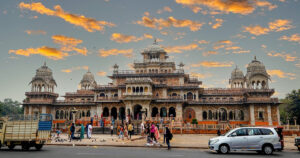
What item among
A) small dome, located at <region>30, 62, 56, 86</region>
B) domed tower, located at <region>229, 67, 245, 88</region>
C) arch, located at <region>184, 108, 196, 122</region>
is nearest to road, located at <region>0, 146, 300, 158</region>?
arch, located at <region>184, 108, 196, 122</region>

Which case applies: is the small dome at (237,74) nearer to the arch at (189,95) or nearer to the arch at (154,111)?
the arch at (189,95)

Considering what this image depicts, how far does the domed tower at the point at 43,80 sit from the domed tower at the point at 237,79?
4735 centimetres

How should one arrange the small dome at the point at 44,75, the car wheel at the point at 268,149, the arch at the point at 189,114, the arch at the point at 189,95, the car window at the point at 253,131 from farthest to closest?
1. the small dome at the point at 44,75
2. the arch at the point at 189,95
3. the arch at the point at 189,114
4. the car window at the point at 253,131
5. the car wheel at the point at 268,149

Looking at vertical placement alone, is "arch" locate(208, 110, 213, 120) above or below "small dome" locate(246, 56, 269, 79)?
below

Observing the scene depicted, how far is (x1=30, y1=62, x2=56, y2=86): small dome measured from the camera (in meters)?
55.0

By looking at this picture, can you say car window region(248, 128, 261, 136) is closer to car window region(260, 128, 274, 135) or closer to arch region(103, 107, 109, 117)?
car window region(260, 128, 274, 135)

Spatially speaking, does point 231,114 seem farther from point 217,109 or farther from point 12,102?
point 12,102

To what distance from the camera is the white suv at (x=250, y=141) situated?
593 inches

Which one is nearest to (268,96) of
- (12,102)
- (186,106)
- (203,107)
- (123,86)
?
(203,107)

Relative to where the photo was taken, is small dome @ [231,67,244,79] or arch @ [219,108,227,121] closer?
arch @ [219,108,227,121]

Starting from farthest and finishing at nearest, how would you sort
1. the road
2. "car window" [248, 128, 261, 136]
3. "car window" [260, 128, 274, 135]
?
"car window" [248, 128, 261, 136] → "car window" [260, 128, 274, 135] → the road

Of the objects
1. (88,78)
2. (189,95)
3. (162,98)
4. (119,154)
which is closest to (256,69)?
(189,95)

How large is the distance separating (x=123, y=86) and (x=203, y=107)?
17.6m

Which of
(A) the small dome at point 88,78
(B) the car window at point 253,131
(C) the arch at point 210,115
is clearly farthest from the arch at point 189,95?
(B) the car window at point 253,131
